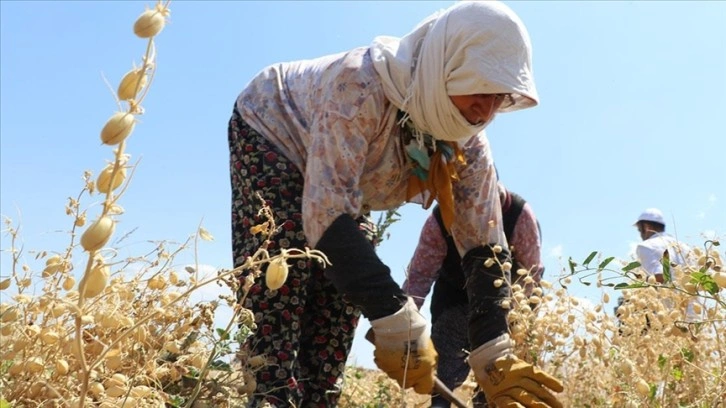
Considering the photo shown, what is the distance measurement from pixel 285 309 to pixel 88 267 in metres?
1.07

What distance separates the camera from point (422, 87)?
5.44ft

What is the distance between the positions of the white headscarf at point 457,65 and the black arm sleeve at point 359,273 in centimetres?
36

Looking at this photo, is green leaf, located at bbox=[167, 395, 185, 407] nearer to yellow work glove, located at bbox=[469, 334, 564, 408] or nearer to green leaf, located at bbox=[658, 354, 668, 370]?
yellow work glove, located at bbox=[469, 334, 564, 408]

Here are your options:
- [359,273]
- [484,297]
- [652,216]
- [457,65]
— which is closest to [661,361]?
[484,297]

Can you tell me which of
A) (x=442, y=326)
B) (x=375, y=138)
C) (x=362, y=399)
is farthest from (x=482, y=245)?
(x=442, y=326)

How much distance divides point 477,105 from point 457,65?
0.37 ft

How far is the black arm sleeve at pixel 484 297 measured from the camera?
180 cm

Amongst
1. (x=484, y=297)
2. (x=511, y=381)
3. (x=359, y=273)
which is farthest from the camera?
(x=484, y=297)

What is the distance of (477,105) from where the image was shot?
1.70 metres

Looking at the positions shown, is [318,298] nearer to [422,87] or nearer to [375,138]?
[375,138]

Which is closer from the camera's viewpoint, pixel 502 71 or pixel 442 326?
pixel 502 71

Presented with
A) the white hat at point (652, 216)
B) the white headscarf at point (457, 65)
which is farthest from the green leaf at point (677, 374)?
the white hat at point (652, 216)

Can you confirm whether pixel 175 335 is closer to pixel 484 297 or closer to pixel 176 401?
pixel 176 401

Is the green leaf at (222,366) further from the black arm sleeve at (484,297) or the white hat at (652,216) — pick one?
the white hat at (652,216)
